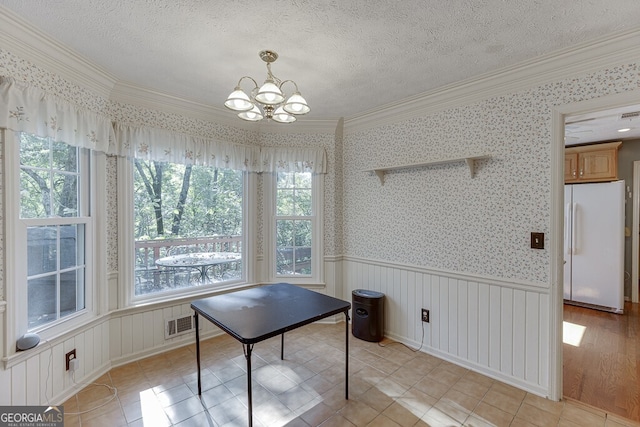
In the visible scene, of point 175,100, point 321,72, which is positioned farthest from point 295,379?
point 175,100

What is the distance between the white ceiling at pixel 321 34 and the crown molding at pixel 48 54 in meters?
0.05

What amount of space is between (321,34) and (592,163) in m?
4.50

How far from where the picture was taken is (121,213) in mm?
2646

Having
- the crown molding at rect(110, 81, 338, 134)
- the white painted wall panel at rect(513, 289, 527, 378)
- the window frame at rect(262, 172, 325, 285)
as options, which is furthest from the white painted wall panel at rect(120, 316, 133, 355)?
the white painted wall panel at rect(513, 289, 527, 378)

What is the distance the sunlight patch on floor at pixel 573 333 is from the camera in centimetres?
307

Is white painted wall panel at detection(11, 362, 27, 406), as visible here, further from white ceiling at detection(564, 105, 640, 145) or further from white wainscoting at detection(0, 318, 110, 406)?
white ceiling at detection(564, 105, 640, 145)

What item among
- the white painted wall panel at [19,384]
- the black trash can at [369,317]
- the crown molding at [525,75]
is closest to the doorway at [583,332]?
the crown molding at [525,75]

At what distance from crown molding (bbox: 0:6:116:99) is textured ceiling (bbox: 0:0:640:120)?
0.21ft

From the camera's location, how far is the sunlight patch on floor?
307 cm

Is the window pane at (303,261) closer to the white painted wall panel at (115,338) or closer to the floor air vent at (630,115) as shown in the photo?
the white painted wall panel at (115,338)

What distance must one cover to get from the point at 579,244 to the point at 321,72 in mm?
4389

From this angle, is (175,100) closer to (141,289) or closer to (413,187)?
(141,289)

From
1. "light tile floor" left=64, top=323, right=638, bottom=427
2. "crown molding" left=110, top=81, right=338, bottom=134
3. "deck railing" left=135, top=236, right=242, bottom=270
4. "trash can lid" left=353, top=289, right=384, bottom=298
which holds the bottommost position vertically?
"light tile floor" left=64, top=323, right=638, bottom=427

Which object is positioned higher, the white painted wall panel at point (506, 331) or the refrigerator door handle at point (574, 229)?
the refrigerator door handle at point (574, 229)
